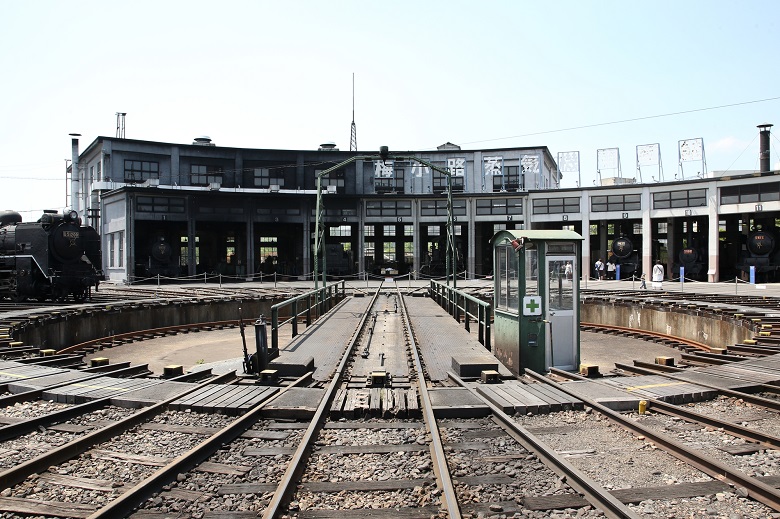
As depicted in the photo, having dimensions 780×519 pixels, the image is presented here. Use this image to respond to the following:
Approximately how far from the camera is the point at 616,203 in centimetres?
4028

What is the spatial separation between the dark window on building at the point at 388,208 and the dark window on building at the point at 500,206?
5.72 meters

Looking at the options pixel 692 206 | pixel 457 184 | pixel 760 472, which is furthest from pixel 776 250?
pixel 760 472

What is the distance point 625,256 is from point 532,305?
112ft

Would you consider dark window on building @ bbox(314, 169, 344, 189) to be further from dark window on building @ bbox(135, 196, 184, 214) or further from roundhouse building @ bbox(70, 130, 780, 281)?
dark window on building @ bbox(135, 196, 184, 214)

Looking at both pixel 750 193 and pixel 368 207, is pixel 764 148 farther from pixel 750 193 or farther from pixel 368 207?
pixel 368 207

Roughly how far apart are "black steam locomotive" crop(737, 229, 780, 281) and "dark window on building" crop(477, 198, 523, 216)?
15.4 metres

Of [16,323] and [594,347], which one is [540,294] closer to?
[594,347]

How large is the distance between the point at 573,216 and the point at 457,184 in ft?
31.9

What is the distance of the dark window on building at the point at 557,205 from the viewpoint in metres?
41.5

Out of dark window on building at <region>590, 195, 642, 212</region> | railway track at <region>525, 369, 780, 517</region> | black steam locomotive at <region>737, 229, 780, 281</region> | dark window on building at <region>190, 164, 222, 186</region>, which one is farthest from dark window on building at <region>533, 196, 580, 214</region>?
railway track at <region>525, 369, 780, 517</region>

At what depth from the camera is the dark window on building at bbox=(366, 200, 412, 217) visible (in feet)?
145

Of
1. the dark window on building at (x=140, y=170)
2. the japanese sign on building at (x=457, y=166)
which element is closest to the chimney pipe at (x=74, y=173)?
the dark window on building at (x=140, y=170)

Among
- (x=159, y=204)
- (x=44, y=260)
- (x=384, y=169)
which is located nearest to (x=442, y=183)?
(x=384, y=169)

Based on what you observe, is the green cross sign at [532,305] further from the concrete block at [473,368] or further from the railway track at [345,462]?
the railway track at [345,462]
